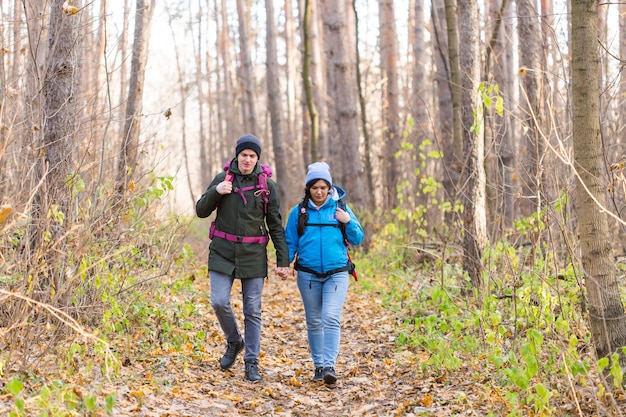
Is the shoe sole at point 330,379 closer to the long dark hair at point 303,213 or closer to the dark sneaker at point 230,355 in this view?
the dark sneaker at point 230,355

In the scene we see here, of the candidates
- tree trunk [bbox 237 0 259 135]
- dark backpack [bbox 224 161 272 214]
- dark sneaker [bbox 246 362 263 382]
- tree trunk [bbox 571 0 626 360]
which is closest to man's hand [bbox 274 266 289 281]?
dark backpack [bbox 224 161 272 214]

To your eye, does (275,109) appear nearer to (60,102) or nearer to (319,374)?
(60,102)

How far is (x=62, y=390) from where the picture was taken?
4.25 meters

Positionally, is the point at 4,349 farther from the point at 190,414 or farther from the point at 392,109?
the point at 392,109

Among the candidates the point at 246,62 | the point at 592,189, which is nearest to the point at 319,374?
the point at 592,189

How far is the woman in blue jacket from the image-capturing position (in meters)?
5.81

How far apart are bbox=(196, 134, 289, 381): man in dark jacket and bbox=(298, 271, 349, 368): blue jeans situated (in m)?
0.27

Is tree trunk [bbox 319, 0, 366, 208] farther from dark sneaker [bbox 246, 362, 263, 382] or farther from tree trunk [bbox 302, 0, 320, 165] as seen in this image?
dark sneaker [bbox 246, 362, 263, 382]

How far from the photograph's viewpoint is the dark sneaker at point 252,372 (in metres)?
5.89

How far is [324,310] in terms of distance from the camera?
19.1 ft

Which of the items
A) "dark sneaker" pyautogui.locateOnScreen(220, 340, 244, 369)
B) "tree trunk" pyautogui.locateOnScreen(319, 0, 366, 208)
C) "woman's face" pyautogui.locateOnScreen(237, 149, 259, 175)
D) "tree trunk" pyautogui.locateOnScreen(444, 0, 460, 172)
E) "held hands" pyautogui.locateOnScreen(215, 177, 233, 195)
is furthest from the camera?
"tree trunk" pyautogui.locateOnScreen(319, 0, 366, 208)

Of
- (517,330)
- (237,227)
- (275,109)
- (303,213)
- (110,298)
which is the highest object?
(275,109)

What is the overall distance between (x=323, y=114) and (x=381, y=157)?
1178 cm

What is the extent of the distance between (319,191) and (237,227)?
0.77m
